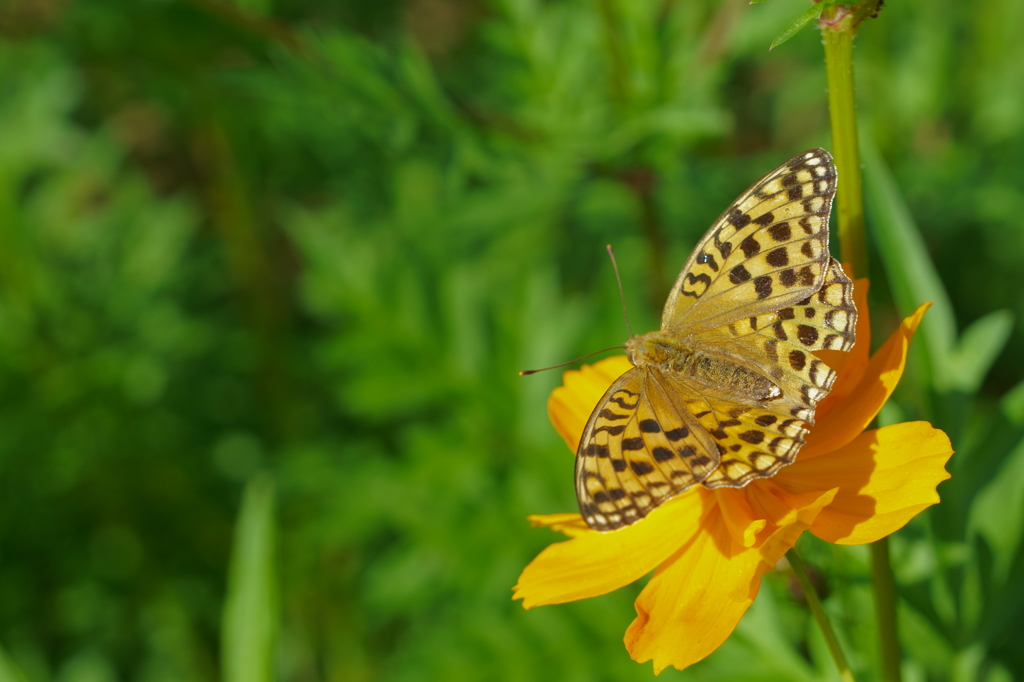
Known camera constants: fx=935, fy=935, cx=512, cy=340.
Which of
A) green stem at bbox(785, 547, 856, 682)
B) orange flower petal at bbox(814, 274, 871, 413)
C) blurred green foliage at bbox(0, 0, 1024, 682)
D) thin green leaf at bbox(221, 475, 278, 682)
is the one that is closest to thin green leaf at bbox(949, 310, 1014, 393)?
blurred green foliage at bbox(0, 0, 1024, 682)

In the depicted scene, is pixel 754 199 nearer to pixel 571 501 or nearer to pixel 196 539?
pixel 571 501

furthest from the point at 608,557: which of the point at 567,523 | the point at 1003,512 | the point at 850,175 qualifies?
the point at 1003,512

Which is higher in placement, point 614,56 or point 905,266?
point 614,56

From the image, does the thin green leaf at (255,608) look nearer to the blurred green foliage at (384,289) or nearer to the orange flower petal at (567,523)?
the blurred green foliage at (384,289)

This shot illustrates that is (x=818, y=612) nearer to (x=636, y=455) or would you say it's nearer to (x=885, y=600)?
(x=885, y=600)

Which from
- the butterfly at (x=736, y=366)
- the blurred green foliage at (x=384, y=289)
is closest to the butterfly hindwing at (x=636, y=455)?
the butterfly at (x=736, y=366)

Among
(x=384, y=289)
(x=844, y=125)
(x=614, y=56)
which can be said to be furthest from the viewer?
(x=384, y=289)

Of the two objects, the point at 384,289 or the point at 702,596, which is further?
the point at 384,289
